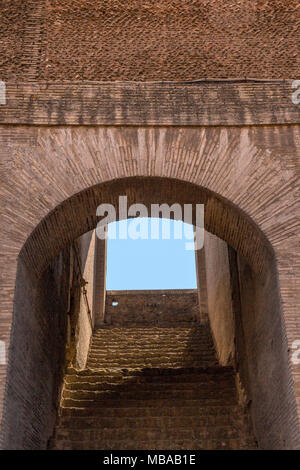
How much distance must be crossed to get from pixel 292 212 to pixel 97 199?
1963 millimetres

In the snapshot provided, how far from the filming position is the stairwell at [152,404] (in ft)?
20.0

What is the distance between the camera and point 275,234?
4.92m

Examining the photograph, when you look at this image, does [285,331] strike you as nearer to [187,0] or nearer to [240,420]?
[240,420]

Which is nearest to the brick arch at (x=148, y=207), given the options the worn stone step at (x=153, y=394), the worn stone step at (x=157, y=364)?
the worn stone step at (x=153, y=394)

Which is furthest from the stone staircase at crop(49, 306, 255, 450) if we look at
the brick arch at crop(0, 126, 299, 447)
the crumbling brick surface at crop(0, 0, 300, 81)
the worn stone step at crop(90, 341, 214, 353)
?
the crumbling brick surface at crop(0, 0, 300, 81)

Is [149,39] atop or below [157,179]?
atop

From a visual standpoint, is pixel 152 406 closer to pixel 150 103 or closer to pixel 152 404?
pixel 152 404

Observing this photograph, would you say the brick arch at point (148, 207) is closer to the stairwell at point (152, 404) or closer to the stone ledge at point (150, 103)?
the stone ledge at point (150, 103)

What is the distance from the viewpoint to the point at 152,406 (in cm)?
674

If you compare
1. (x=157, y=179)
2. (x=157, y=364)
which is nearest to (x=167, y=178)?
(x=157, y=179)

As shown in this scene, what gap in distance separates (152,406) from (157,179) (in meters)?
3.14

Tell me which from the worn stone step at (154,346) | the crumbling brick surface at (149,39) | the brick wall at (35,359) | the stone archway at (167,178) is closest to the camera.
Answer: the brick wall at (35,359)

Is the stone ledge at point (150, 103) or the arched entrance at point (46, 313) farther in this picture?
the stone ledge at point (150, 103)

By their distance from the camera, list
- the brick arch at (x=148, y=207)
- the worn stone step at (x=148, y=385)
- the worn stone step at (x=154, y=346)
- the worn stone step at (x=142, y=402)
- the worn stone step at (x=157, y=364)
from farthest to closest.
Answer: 1. the worn stone step at (x=154, y=346)
2. the worn stone step at (x=157, y=364)
3. the worn stone step at (x=148, y=385)
4. the worn stone step at (x=142, y=402)
5. the brick arch at (x=148, y=207)
